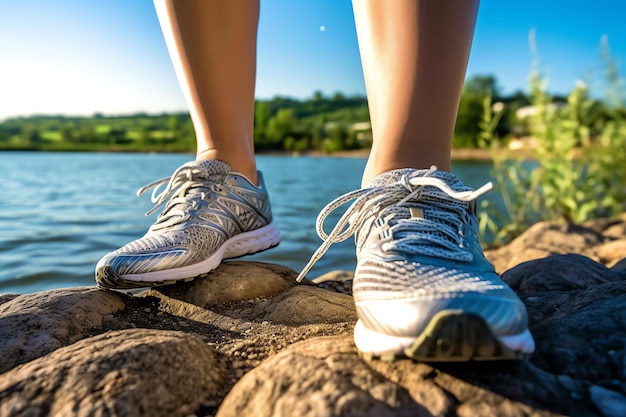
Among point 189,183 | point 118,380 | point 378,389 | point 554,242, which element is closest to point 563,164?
point 554,242

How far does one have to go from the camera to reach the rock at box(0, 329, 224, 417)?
71cm

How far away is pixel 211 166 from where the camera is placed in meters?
1.56

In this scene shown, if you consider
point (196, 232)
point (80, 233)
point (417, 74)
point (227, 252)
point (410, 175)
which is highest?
point (417, 74)

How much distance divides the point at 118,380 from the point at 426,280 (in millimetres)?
526

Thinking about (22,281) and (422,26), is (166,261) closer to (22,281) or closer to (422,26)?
(422,26)

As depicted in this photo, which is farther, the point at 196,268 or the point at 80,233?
the point at 80,233

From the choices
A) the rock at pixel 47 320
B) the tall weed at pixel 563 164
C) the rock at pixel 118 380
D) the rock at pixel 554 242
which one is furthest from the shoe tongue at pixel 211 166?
the tall weed at pixel 563 164

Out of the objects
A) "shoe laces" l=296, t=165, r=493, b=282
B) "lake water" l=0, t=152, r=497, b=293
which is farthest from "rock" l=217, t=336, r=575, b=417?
"lake water" l=0, t=152, r=497, b=293

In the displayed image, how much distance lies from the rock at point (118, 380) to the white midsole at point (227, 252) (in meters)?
0.42

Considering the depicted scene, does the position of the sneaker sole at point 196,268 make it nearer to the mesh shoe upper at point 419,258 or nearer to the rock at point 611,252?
the mesh shoe upper at point 419,258

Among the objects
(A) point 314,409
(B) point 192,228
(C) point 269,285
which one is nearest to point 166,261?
(B) point 192,228

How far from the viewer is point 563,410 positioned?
2.21 feet

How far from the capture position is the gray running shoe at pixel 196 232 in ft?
4.25

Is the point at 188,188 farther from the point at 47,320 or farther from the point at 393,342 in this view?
the point at 393,342
